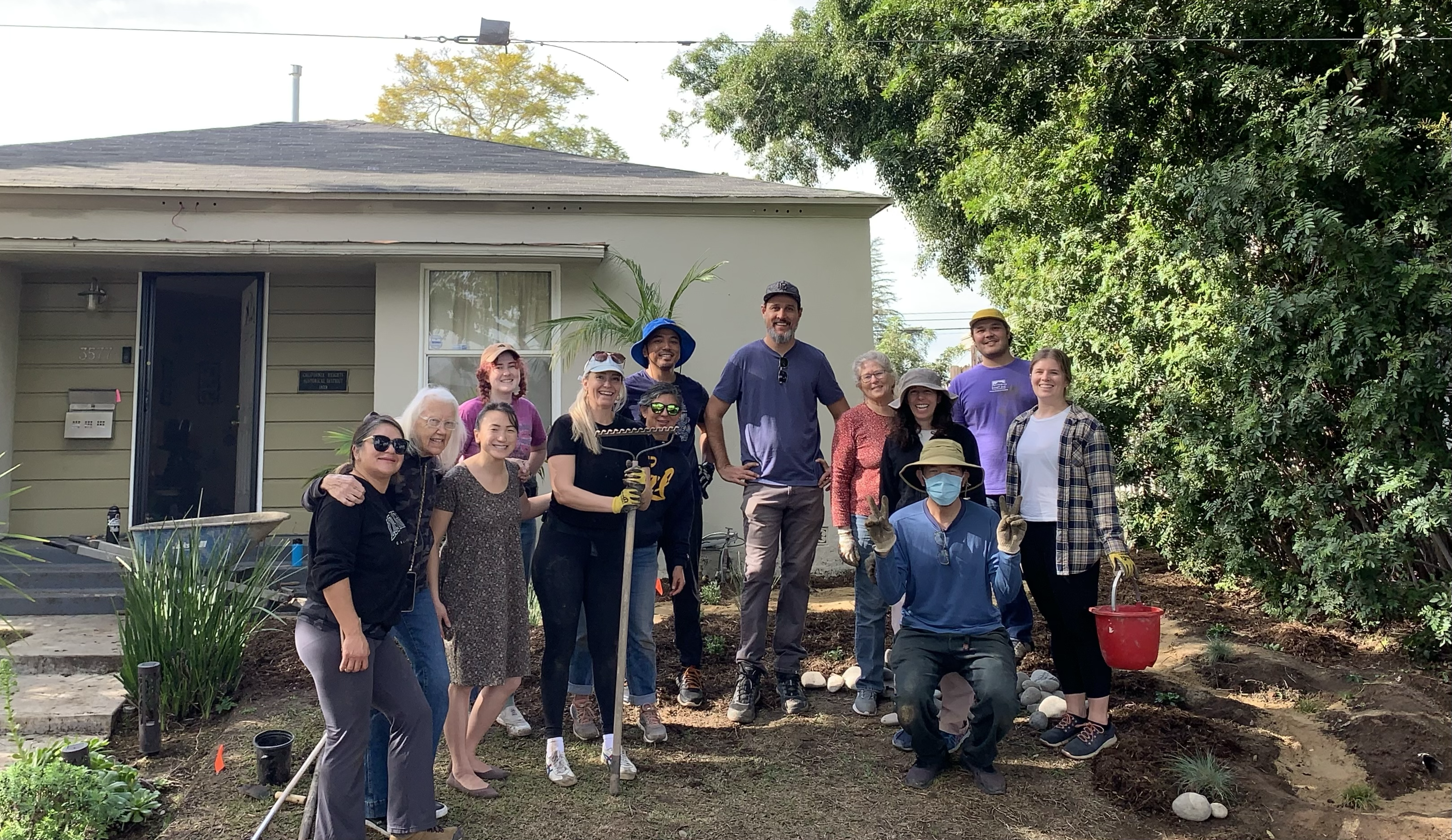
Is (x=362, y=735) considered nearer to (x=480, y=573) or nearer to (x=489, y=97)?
(x=480, y=573)

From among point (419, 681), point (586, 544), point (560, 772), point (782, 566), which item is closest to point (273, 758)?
point (419, 681)

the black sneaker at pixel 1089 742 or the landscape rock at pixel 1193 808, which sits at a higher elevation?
the black sneaker at pixel 1089 742

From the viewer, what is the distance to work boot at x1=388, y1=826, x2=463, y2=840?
321 cm

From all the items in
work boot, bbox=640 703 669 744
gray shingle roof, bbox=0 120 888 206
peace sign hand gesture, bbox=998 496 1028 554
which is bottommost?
work boot, bbox=640 703 669 744

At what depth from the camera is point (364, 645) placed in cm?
298

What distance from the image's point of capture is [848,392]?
802 centimetres

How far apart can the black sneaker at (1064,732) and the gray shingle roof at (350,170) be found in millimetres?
5015

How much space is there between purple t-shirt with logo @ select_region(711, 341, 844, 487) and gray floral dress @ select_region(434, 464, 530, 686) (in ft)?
4.99

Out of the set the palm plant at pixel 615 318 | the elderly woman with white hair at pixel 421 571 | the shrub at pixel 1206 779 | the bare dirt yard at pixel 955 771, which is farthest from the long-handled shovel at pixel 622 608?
the palm plant at pixel 615 318

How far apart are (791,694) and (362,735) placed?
2249mm

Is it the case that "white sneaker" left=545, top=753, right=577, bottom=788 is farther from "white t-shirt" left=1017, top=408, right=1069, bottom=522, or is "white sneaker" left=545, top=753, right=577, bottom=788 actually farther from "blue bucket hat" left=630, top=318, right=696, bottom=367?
"white t-shirt" left=1017, top=408, right=1069, bottom=522

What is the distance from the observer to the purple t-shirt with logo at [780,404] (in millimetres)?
4695

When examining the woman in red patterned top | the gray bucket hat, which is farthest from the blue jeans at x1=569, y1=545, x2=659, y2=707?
the gray bucket hat

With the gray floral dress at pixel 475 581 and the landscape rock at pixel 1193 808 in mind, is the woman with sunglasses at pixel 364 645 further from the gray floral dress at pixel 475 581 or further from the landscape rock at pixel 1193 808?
the landscape rock at pixel 1193 808
